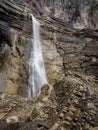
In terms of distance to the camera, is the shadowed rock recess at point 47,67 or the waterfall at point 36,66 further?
the waterfall at point 36,66

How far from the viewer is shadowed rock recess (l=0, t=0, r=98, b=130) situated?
10609 millimetres

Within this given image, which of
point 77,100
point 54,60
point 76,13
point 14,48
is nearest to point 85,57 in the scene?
point 54,60

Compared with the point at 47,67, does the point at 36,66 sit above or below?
above

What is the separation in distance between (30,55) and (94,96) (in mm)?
15353

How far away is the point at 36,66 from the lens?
25484mm

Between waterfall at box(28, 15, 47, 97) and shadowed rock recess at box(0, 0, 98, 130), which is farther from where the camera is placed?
waterfall at box(28, 15, 47, 97)

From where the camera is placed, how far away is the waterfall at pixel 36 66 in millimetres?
23969

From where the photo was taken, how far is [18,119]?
11.2 metres

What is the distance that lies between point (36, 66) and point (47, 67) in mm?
1384

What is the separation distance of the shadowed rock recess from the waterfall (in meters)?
0.52

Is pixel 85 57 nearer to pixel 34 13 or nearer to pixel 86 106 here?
pixel 34 13

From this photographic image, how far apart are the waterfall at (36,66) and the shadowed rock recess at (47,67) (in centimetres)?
52

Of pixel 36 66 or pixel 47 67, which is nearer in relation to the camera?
pixel 36 66

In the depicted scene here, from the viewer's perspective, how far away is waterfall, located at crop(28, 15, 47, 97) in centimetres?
2397
